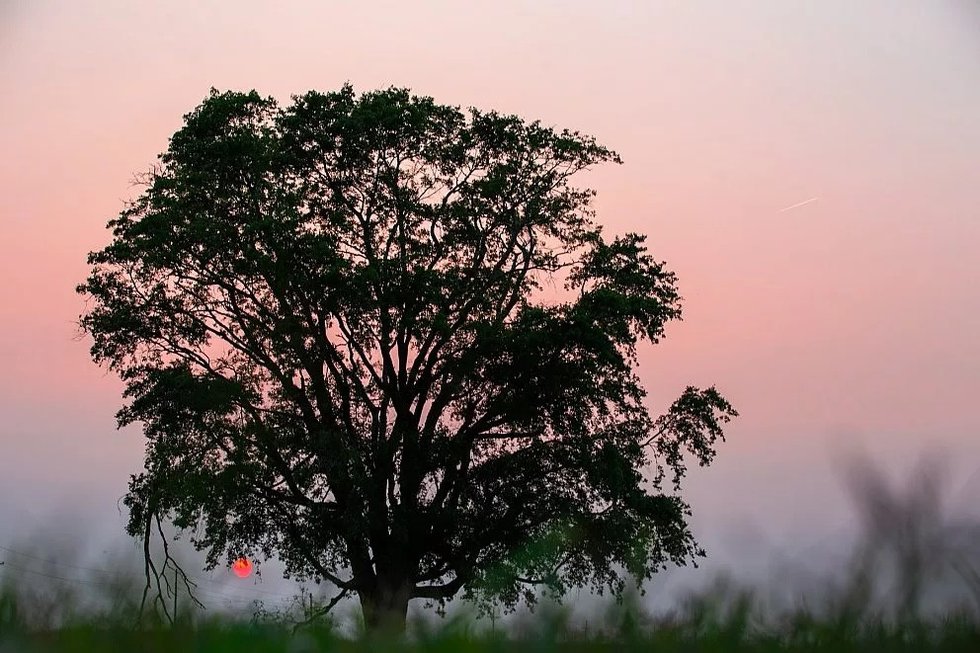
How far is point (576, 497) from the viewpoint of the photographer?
91.5ft

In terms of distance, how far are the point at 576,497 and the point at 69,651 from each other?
2638cm

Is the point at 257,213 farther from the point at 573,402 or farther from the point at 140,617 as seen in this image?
the point at 140,617

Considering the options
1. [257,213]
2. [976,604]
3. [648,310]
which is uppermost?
[257,213]

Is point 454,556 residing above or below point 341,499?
below

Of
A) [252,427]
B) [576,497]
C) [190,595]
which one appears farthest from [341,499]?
[190,595]

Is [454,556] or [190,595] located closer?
[190,595]

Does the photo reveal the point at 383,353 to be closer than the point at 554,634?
No

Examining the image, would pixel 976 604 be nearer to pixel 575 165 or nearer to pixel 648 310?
pixel 648 310

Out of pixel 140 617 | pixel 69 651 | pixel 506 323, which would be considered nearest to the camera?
pixel 69 651

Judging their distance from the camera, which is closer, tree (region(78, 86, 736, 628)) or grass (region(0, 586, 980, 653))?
grass (region(0, 586, 980, 653))

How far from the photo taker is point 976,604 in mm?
2174

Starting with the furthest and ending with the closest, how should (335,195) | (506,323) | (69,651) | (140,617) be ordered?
(335,195), (506,323), (140,617), (69,651)

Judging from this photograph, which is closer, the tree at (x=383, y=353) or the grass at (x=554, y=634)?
the grass at (x=554, y=634)

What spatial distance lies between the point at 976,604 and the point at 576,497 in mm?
26064
